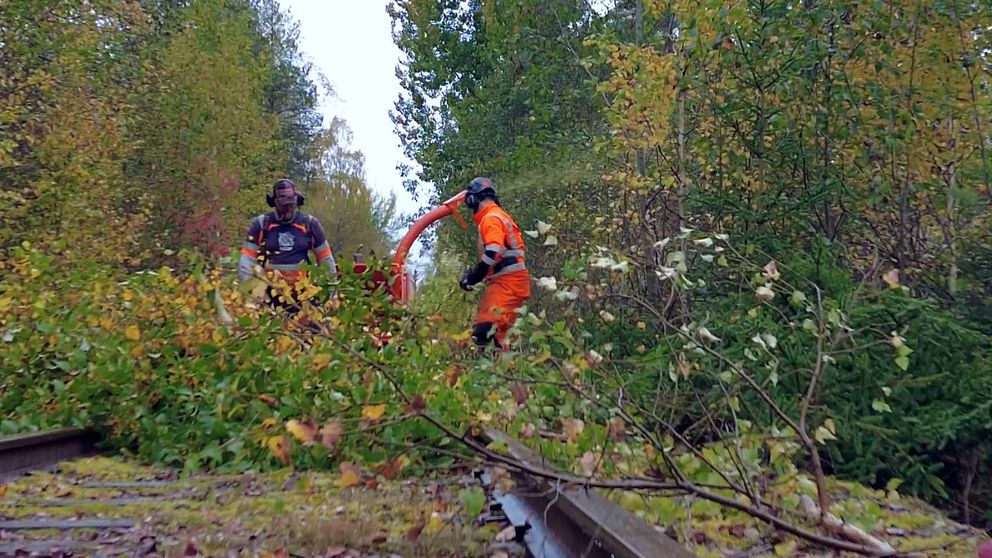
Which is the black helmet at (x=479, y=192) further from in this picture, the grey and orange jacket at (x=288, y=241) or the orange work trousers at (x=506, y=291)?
the grey and orange jacket at (x=288, y=241)

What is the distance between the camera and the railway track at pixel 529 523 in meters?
3.73

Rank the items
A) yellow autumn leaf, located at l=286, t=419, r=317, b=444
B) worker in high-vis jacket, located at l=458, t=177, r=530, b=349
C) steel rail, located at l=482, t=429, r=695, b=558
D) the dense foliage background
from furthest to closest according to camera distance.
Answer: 1. worker in high-vis jacket, located at l=458, t=177, r=530, b=349
2. the dense foliage background
3. yellow autumn leaf, located at l=286, t=419, r=317, b=444
4. steel rail, located at l=482, t=429, r=695, b=558

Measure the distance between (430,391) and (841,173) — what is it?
13.5 ft

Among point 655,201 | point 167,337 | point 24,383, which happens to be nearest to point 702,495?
point 167,337

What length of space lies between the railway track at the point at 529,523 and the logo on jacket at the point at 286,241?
449 centimetres

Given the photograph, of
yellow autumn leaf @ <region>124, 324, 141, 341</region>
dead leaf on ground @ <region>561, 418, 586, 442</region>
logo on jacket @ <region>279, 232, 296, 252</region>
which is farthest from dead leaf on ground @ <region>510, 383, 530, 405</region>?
logo on jacket @ <region>279, 232, 296, 252</region>

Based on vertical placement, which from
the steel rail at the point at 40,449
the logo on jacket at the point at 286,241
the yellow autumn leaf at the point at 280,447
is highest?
the logo on jacket at the point at 286,241

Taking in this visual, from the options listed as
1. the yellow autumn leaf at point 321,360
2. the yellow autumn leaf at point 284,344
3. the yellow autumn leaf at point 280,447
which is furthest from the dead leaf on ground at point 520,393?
the yellow autumn leaf at point 284,344

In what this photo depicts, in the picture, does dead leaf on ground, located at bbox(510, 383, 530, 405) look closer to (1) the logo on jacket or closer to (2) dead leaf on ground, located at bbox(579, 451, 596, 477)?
(2) dead leaf on ground, located at bbox(579, 451, 596, 477)

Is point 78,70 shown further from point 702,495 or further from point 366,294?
point 702,495

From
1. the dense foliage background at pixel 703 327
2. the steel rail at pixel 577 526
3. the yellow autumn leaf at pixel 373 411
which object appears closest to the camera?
the steel rail at pixel 577 526

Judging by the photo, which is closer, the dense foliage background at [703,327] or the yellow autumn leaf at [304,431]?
the yellow autumn leaf at [304,431]

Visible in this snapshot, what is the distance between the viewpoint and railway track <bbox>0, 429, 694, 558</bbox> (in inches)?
147

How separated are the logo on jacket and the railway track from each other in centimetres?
449
